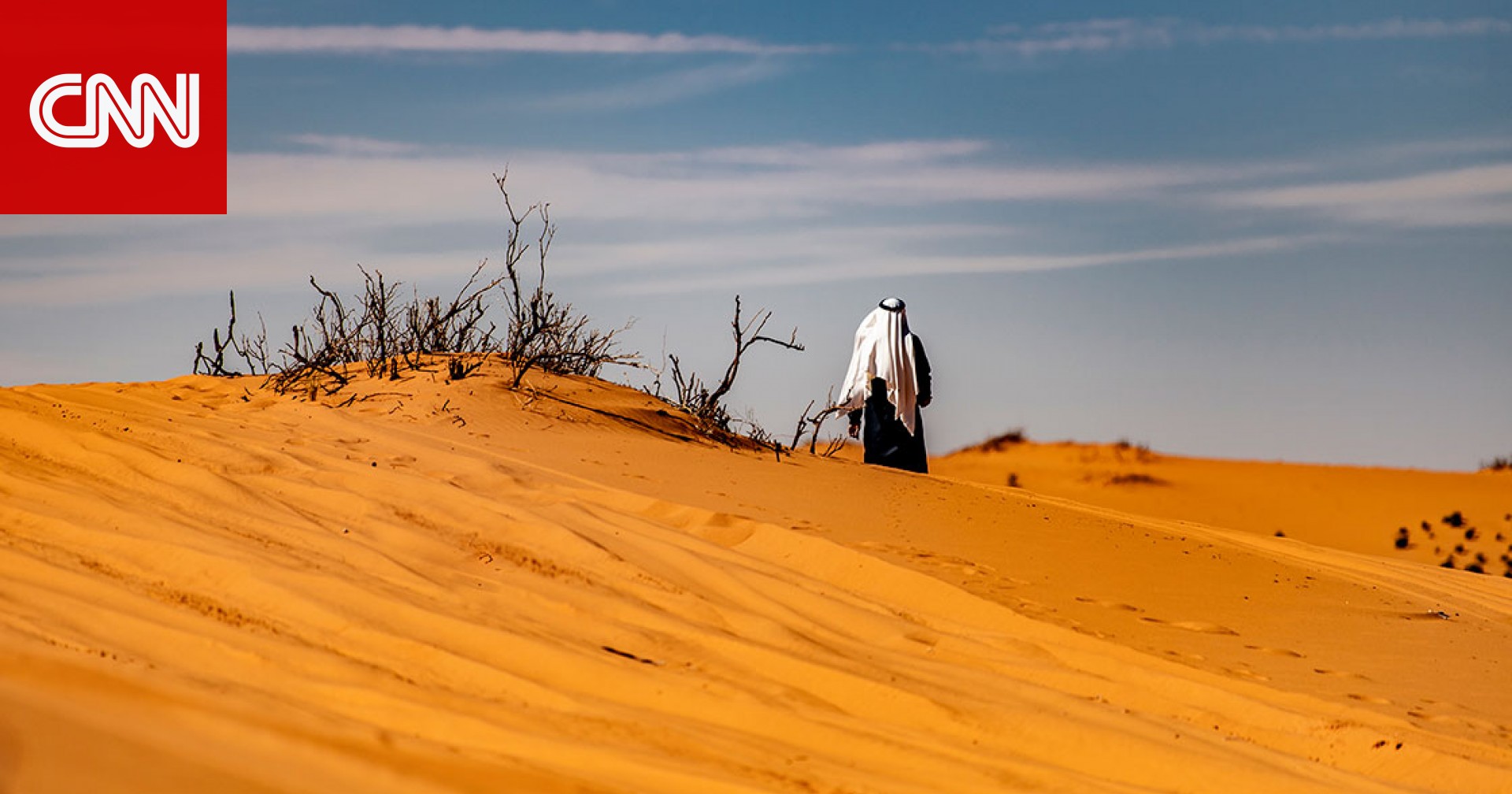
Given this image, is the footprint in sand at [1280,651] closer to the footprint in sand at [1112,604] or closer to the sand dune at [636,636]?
the sand dune at [636,636]

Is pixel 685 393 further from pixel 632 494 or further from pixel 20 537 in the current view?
pixel 20 537

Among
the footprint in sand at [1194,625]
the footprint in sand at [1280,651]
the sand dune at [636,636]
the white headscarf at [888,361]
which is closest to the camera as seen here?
the sand dune at [636,636]

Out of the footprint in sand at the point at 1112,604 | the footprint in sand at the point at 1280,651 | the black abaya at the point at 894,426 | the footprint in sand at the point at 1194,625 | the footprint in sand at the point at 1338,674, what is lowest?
the footprint in sand at the point at 1338,674

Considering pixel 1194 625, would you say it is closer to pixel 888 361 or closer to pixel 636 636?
pixel 636 636

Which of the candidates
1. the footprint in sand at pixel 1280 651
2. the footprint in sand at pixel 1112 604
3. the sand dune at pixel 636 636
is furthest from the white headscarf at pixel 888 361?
the footprint in sand at pixel 1280 651

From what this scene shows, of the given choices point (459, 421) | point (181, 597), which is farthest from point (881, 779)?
point (459, 421)

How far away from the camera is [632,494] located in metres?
7.92

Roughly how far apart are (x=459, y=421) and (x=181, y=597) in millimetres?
5444

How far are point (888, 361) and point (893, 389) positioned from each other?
28 cm

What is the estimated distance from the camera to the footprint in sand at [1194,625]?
6.58 metres

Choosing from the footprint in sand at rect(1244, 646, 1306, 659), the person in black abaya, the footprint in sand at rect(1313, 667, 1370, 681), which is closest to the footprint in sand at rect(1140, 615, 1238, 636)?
the footprint in sand at rect(1244, 646, 1306, 659)

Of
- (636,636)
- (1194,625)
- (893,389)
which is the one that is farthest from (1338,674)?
(893,389)

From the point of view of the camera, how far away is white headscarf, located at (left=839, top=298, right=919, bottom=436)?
1321 centimetres

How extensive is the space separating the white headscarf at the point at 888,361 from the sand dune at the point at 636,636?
13.3 ft
